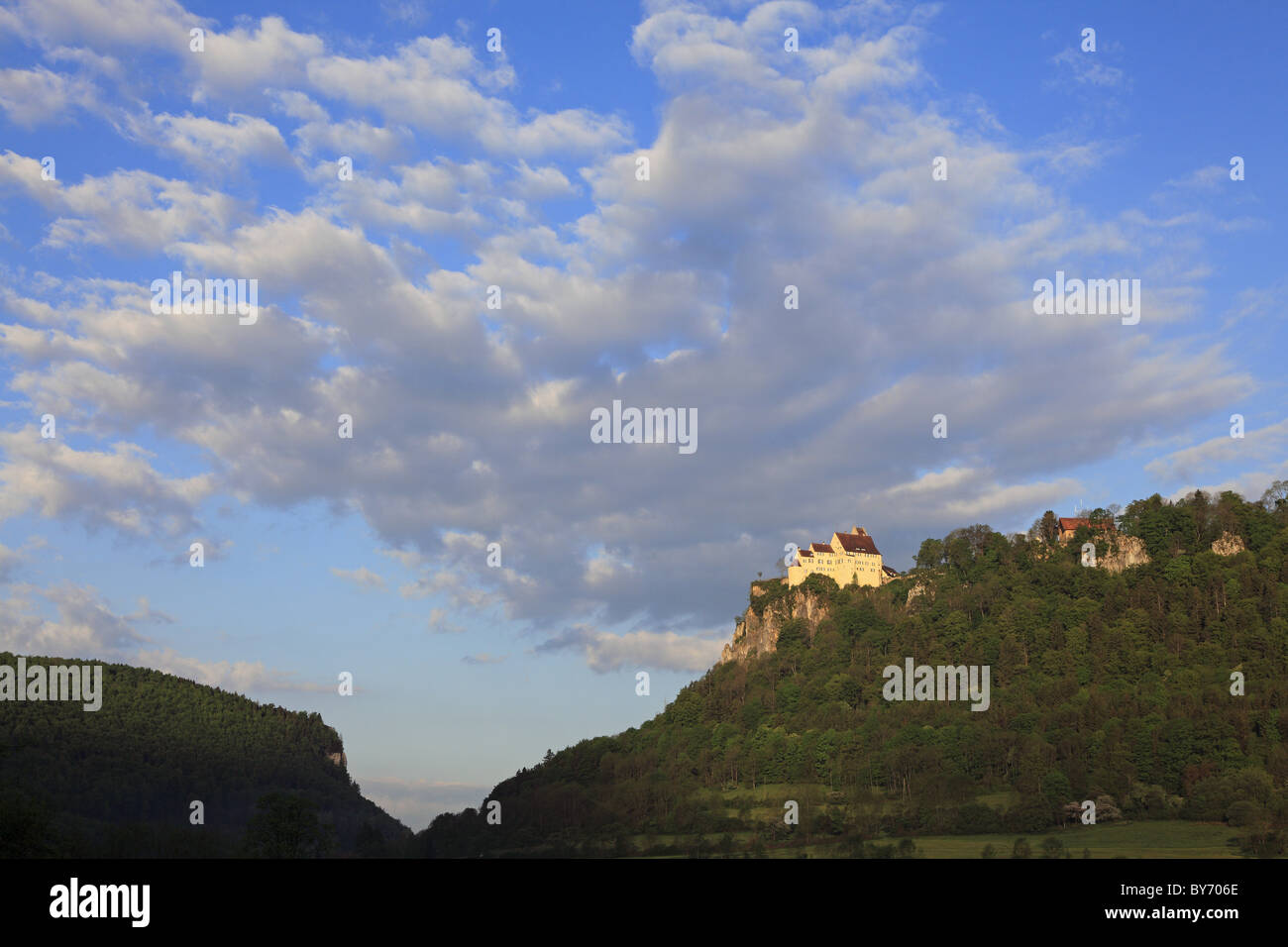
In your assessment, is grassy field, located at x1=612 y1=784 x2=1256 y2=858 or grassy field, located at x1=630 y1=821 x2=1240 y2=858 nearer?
grassy field, located at x1=630 y1=821 x2=1240 y2=858

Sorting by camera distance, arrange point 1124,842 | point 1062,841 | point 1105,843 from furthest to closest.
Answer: point 1062,841 < point 1105,843 < point 1124,842

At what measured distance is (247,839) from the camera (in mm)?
144000

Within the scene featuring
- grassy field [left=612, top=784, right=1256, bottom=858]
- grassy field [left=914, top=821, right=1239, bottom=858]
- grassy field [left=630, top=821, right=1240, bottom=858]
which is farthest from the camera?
grassy field [left=612, top=784, right=1256, bottom=858]

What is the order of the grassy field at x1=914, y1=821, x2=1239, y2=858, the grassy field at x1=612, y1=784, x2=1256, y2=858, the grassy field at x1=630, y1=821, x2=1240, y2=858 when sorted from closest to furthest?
1. the grassy field at x1=914, y1=821, x2=1239, y2=858
2. the grassy field at x1=630, y1=821, x2=1240, y2=858
3. the grassy field at x1=612, y1=784, x2=1256, y2=858

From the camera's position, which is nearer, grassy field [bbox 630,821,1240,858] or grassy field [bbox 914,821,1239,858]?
grassy field [bbox 914,821,1239,858]

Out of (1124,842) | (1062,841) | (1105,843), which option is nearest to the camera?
(1124,842)

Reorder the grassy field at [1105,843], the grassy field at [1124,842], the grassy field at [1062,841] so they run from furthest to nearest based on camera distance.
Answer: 1. the grassy field at [1062,841]
2. the grassy field at [1105,843]
3. the grassy field at [1124,842]

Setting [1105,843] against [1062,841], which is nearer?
[1105,843]

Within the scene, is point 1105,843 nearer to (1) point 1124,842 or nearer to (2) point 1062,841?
(1) point 1124,842

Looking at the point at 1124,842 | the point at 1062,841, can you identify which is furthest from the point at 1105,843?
the point at 1062,841

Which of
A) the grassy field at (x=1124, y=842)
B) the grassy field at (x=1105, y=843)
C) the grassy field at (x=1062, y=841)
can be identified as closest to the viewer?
the grassy field at (x=1124, y=842)
